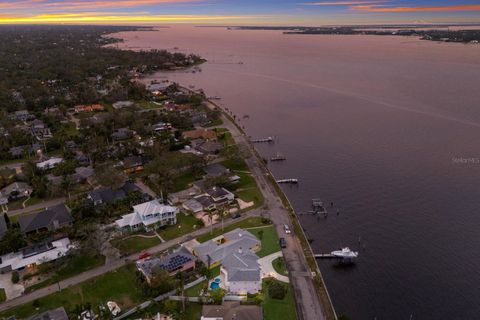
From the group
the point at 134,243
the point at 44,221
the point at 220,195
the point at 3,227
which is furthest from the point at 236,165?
the point at 3,227

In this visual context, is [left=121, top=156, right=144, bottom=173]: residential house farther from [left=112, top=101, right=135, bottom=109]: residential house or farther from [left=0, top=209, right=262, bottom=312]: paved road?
[left=112, top=101, right=135, bottom=109]: residential house

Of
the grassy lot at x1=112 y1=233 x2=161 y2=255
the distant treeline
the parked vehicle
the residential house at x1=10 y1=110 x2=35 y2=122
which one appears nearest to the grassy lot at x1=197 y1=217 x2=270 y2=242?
the parked vehicle

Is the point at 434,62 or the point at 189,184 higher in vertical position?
the point at 434,62

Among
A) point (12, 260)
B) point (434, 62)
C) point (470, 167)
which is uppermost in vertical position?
point (434, 62)

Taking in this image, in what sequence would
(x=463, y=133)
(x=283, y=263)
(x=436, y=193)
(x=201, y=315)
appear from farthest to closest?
(x=463, y=133) → (x=436, y=193) → (x=283, y=263) → (x=201, y=315)

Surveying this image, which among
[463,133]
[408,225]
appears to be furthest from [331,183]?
[463,133]

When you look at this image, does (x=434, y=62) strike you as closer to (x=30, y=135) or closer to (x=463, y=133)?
(x=463, y=133)

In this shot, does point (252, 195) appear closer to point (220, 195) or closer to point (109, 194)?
point (220, 195)
